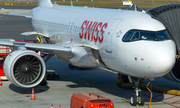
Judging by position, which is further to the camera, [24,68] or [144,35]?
[24,68]

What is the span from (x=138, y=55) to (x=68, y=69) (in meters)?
15.2

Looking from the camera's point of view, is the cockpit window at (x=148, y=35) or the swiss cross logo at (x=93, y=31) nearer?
the cockpit window at (x=148, y=35)

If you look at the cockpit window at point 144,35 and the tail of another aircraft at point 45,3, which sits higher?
the tail of another aircraft at point 45,3

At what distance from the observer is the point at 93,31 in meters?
19.8

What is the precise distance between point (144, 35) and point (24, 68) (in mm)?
7767

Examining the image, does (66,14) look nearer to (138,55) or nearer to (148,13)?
(148,13)

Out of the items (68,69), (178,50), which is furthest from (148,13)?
(68,69)

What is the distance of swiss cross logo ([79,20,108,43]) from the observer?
1878 cm

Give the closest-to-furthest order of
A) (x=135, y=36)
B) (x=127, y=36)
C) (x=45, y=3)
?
(x=135, y=36)
(x=127, y=36)
(x=45, y=3)

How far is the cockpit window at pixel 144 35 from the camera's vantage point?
52.7ft

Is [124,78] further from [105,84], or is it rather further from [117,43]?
[117,43]

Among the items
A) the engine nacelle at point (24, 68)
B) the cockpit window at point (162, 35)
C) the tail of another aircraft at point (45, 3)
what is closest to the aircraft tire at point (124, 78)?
the engine nacelle at point (24, 68)

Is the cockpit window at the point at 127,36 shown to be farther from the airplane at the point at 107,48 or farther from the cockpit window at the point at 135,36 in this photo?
the cockpit window at the point at 135,36

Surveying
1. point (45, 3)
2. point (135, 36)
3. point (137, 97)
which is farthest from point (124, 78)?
point (45, 3)
